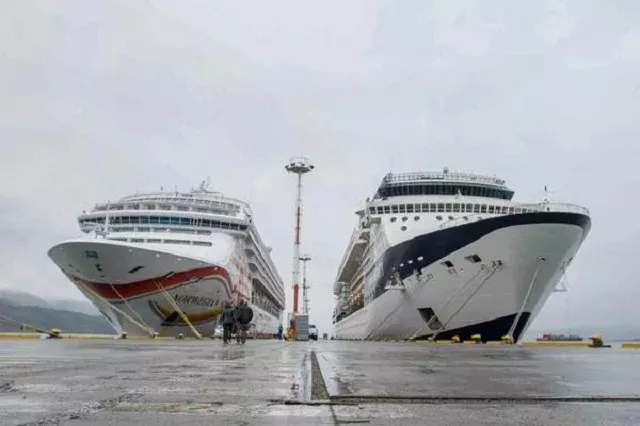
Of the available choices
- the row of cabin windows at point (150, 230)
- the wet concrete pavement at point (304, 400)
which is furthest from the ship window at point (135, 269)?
the wet concrete pavement at point (304, 400)

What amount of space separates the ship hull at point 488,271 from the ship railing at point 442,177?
40.9 ft

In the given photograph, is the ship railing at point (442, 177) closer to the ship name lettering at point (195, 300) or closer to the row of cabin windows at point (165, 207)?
the row of cabin windows at point (165, 207)

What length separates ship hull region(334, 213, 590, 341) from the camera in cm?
2900

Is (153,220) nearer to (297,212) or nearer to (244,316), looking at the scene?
(297,212)

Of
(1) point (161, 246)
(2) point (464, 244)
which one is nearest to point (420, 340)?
(2) point (464, 244)

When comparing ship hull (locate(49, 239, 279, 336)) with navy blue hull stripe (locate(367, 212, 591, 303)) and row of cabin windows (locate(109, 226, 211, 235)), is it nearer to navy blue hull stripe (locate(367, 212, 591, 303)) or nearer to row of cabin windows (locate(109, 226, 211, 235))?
row of cabin windows (locate(109, 226, 211, 235))

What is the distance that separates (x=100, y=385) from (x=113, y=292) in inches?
1327

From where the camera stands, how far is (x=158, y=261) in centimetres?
3622

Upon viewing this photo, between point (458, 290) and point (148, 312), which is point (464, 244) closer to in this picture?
point (458, 290)

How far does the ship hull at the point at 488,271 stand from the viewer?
29000mm

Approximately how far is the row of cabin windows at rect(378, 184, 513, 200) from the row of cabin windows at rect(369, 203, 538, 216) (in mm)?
1536

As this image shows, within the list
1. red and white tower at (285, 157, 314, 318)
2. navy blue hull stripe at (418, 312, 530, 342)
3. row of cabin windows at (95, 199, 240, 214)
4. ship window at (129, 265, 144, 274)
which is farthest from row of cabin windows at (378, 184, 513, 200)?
ship window at (129, 265, 144, 274)

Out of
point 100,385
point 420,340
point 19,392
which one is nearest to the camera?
point 19,392

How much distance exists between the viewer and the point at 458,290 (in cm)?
3102
